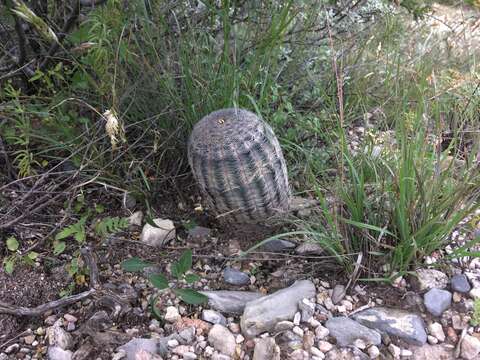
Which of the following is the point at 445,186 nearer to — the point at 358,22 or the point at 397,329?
the point at 397,329

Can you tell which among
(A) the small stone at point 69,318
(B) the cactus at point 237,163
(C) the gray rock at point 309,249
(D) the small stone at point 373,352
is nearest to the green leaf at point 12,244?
(A) the small stone at point 69,318

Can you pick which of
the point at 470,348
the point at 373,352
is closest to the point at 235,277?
the point at 373,352

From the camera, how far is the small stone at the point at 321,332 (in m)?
1.44

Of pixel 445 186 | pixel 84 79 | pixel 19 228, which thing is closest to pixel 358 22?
pixel 445 186

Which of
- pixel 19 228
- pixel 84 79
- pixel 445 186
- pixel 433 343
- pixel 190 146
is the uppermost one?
pixel 84 79

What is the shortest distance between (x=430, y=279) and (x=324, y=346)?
43cm

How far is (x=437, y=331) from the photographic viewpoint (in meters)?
1.46

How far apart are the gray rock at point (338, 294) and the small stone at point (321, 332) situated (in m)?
0.12

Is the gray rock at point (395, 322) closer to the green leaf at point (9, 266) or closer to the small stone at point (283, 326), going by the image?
the small stone at point (283, 326)

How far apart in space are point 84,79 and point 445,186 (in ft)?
4.38

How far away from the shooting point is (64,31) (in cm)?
176

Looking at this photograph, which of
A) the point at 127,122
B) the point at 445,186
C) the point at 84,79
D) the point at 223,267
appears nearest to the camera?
the point at 445,186

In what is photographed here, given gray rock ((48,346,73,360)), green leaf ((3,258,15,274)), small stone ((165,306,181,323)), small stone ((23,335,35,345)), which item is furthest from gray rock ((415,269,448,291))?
green leaf ((3,258,15,274))

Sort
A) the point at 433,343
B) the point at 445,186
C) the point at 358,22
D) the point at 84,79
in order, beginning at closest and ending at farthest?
the point at 433,343 < the point at 445,186 < the point at 84,79 < the point at 358,22
